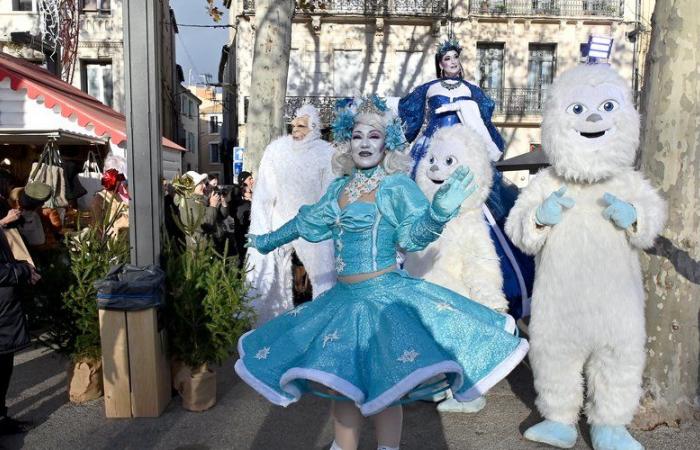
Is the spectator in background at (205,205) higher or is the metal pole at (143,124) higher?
the metal pole at (143,124)

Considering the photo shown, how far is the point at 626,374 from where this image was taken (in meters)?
3.57

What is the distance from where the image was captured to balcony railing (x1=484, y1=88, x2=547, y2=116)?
70.1ft

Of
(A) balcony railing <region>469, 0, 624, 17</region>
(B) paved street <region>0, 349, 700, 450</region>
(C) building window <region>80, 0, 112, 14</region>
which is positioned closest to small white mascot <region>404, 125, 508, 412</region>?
(B) paved street <region>0, 349, 700, 450</region>

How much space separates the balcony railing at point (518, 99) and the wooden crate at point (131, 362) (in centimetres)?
1892

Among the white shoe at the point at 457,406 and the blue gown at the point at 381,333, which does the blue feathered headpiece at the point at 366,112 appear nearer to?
the blue gown at the point at 381,333

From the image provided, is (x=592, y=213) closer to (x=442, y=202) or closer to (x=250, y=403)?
(x=442, y=202)

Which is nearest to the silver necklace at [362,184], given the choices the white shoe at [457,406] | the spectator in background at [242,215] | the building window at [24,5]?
the white shoe at [457,406]

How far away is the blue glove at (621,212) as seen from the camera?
3.50 meters

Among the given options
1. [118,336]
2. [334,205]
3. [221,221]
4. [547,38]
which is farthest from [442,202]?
[547,38]

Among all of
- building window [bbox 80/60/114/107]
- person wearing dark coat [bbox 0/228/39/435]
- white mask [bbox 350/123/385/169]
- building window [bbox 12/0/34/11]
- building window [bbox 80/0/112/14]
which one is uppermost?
building window [bbox 80/0/112/14]

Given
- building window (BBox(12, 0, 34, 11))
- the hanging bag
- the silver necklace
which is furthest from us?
building window (BBox(12, 0, 34, 11))

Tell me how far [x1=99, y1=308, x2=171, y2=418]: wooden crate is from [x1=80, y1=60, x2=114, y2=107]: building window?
18659 millimetres

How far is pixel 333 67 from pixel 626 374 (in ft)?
60.3

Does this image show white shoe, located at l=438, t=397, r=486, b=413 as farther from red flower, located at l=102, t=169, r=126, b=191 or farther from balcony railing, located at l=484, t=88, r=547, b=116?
balcony railing, located at l=484, t=88, r=547, b=116
